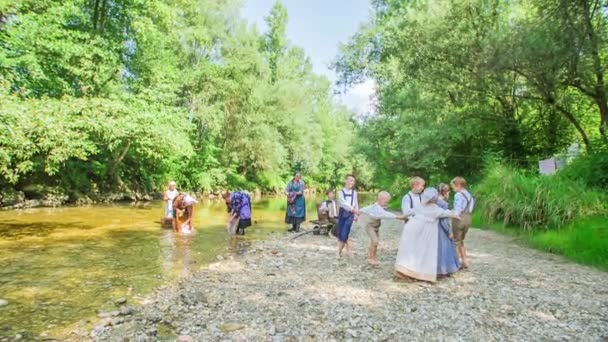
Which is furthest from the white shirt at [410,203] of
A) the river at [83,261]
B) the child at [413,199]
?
the river at [83,261]

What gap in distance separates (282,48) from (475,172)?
3185cm

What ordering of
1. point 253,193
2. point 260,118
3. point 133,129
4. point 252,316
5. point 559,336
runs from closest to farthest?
1. point 559,336
2. point 252,316
3. point 133,129
4. point 260,118
5. point 253,193

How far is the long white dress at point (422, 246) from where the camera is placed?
6.96 m

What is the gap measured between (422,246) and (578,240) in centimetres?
553

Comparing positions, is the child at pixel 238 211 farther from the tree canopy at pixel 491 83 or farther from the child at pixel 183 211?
the tree canopy at pixel 491 83

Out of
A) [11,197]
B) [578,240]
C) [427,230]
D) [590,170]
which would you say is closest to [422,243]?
[427,230]

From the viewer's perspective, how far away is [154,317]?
5.35 metres

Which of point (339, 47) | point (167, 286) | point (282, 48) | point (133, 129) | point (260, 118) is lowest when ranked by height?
point (167, 286)

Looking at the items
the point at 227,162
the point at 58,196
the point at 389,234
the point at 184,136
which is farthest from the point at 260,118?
the point at 389,234

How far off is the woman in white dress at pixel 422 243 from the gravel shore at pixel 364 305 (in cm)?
24

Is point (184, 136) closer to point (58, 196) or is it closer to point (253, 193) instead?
point (58, 196)

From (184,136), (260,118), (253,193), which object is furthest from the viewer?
(253,193)

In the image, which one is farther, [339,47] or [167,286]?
[339,47]

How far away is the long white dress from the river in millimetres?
4211
